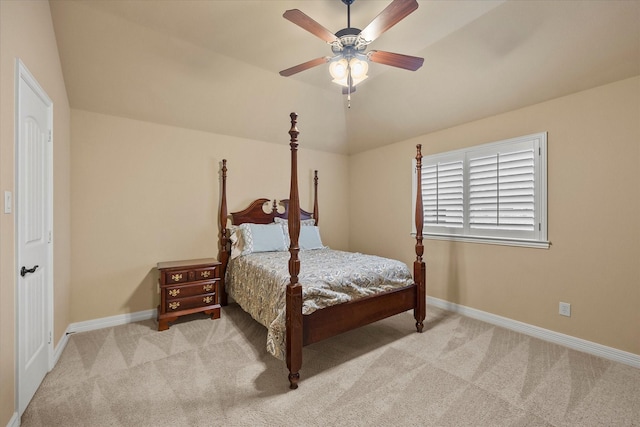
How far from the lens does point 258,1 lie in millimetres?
2371

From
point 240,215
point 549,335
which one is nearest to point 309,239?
point 240,215

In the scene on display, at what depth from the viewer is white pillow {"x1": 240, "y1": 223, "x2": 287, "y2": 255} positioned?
146 inches

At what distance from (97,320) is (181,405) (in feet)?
6.57

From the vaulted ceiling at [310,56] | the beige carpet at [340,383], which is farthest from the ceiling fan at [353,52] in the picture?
the beige carpet at [340,383]

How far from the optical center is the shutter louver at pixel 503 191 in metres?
3.02

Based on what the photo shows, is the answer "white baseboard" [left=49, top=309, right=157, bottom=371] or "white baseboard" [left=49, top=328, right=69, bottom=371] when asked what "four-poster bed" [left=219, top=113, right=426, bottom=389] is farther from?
"white baseboard" [left=49, top=328, right=69, bottom=371]

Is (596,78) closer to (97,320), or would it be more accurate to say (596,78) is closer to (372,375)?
(372,375)

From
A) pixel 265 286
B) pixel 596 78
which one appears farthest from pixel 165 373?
pixel 596 78

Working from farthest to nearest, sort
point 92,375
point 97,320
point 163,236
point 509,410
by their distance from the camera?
point 163,236
point 97,320
point 92,375
point 509,410

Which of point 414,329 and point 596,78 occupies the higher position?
point 596,78

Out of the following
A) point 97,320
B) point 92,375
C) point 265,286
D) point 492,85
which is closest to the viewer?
point 92,375

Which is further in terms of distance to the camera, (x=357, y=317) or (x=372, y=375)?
(x=357, y=317)

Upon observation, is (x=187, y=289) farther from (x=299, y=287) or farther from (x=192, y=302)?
(x=299, y=287)

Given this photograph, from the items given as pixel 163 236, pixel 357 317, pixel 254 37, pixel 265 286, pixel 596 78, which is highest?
pixel 254 37
